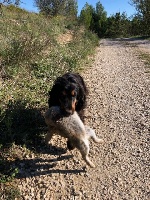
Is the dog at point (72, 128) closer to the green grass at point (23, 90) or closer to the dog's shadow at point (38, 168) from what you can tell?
the dog's shadow at point (38, 168)

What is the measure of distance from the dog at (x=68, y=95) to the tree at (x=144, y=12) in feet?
92.4

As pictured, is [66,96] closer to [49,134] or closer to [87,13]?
[49,134]

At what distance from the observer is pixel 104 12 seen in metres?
42.9

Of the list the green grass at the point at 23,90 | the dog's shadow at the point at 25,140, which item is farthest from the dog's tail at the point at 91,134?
the green grass at the point at 23,90

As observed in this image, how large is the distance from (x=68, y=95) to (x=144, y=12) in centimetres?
2999

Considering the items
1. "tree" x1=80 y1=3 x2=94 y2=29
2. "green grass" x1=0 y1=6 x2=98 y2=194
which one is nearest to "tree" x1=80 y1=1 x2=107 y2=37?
"tree" x1=80 y1=3 x2=94 y2=29

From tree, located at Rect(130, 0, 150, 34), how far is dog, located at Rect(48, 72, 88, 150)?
28152mm

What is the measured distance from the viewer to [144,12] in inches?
1232

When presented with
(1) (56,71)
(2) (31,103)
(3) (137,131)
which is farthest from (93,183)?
(1) (56,71)

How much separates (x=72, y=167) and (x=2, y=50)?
3.73 metres

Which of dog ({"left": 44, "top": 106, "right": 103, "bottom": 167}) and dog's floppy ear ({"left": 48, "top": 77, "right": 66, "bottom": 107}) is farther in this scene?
dog's floppy ear ({"left": 48, "top": 77, "right": 66, "bottom": 107})

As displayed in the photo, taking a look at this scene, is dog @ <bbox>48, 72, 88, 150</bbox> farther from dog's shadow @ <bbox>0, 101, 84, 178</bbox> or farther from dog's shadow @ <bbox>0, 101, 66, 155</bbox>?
dog's shadow @ <bbox>0, 101, 66, 155</bbox>

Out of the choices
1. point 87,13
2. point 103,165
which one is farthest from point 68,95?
point 87,13

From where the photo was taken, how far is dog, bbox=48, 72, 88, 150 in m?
3.83
